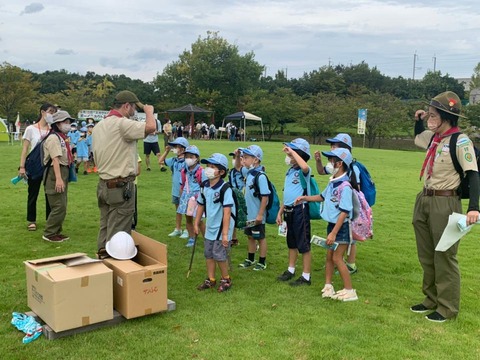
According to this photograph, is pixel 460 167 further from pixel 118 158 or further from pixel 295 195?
pixel 118 158

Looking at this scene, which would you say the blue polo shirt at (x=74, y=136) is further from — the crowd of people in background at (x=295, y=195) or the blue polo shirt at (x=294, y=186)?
the blue polo shirt at (x=294, y=186)

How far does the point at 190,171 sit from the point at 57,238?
2514 millimetres

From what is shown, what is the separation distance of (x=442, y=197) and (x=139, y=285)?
3.16 m

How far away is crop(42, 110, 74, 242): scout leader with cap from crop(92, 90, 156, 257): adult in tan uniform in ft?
6.80

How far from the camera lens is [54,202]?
7.28m

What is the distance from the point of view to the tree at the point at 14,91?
40688mm

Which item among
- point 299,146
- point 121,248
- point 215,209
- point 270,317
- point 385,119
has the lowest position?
point 270,317

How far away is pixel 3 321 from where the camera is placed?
4496 millimetres

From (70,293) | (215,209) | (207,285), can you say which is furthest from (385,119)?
(70,293)

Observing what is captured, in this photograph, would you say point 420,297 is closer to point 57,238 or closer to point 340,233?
point 340,233

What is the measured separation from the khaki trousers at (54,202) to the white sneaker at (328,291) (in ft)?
14.6

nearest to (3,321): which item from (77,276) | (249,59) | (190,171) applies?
(77,276)

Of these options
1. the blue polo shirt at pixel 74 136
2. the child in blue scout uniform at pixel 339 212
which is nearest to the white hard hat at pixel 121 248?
the child in blue scout uniform at pixel 339 212

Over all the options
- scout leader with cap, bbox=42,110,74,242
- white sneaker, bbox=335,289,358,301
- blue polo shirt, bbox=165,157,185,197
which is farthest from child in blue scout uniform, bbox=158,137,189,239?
white sneaker, bbox=335,289,358,301
